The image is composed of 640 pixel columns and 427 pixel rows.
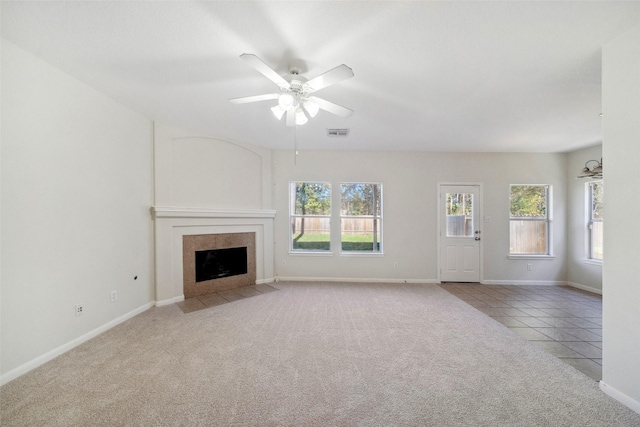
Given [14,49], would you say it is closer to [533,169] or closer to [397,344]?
[397,344]

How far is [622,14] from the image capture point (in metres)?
1.53

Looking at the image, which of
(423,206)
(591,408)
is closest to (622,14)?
(591,408)

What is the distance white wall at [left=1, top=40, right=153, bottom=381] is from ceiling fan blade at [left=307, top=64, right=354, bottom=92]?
228 cm

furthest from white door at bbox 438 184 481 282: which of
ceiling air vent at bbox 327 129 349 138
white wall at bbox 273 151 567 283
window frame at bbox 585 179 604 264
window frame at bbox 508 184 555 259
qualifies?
ceiling air vent at bbox 327 129 349 138

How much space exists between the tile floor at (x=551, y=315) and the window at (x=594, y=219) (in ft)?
2.56

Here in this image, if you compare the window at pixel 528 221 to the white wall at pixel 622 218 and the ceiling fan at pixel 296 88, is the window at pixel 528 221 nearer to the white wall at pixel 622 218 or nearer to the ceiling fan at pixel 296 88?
the white wall at pixel 622 218

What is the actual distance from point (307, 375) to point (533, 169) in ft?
18.3

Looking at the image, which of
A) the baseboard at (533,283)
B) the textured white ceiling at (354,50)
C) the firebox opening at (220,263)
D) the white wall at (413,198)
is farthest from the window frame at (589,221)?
the firebox opening at (220,263)

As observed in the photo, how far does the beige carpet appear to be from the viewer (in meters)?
1.58

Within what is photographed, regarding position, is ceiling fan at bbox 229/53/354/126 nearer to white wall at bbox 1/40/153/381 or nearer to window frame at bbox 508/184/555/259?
white wall at bbox 1/40/153/381

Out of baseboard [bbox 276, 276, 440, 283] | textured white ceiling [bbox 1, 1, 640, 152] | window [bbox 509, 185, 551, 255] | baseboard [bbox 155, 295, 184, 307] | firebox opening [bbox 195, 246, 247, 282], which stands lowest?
baseboard [bbox 276, 276, 440, 283]

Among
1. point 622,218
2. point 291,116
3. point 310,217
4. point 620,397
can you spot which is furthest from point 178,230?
point 620,397

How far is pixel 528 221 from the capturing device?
16.3 feet

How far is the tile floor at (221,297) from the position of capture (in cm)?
348
